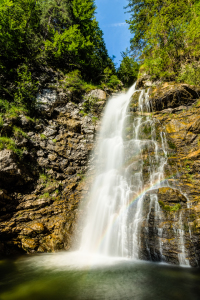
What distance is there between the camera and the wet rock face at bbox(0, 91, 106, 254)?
7379 mm

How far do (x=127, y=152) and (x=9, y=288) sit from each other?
26.2ft

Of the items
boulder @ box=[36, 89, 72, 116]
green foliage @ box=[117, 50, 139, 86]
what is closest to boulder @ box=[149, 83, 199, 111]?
boulder @ box=[36, 89, 72, 116]

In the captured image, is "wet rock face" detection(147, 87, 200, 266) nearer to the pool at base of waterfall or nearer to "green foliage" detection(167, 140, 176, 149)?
"green foliage" detection(167, 140, 176, 149)

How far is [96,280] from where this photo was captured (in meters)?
4.49

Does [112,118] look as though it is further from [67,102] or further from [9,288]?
[9,288]

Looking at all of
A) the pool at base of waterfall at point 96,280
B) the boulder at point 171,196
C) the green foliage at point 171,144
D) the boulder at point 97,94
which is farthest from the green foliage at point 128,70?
the pool at base of waterfall at point 96,280

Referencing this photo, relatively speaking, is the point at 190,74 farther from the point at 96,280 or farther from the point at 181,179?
the point at 96,280

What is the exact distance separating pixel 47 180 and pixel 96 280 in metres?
6.26

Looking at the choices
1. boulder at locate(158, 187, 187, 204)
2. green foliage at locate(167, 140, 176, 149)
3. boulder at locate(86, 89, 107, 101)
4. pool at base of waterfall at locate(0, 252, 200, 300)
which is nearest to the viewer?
pool at base of waterfall at locate(0, 252, 200, 300)

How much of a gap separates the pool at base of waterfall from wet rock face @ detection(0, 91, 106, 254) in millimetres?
1366

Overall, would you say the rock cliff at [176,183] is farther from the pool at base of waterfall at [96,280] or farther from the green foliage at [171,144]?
the pool at base of waterfall at [96,280]

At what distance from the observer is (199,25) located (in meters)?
11.8

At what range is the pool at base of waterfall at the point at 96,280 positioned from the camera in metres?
3.77

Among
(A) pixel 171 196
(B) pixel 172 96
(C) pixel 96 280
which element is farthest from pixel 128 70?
(C) pixel 96 280
